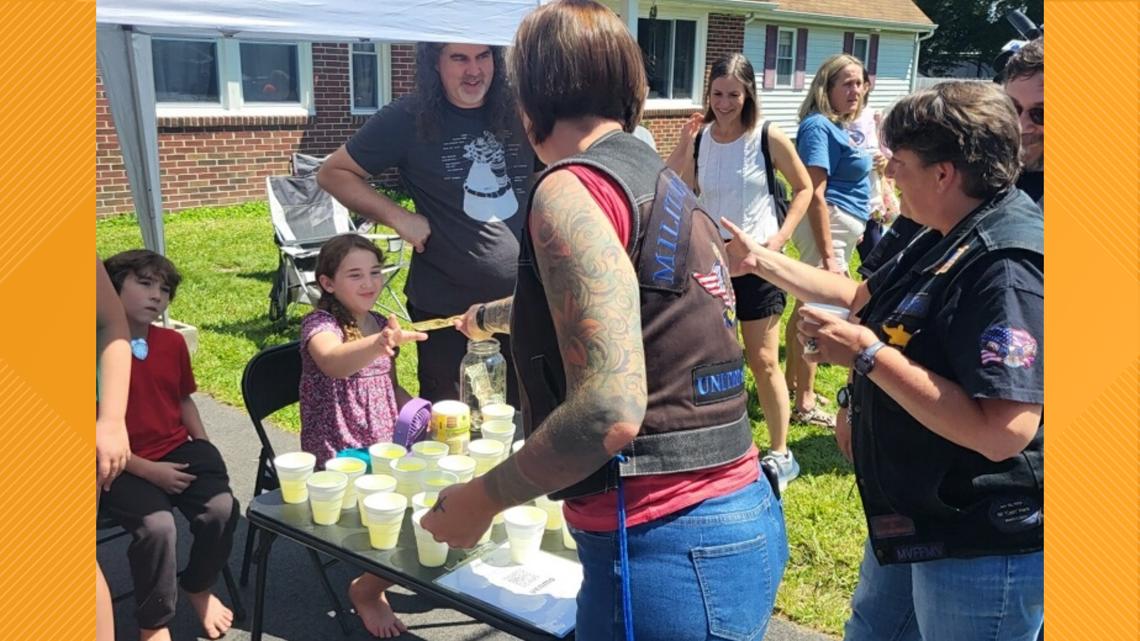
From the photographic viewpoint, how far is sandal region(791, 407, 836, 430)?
5.11 metres

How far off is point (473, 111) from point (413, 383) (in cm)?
282

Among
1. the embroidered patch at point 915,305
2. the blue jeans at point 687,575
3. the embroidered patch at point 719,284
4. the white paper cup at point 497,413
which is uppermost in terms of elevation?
the embroidered patch at point 719,284

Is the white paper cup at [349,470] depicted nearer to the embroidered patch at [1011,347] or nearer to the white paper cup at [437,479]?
the white paper cup at [437,479]

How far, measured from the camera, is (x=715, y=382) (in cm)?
157

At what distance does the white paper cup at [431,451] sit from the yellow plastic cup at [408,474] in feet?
0.14

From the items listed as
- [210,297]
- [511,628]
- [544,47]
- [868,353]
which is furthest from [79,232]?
[210,297]

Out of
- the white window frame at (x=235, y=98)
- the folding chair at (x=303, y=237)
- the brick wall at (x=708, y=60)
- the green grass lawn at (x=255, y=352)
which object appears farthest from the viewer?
the brick wall at (x=708, y=60)

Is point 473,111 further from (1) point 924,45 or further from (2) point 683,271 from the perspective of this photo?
(1) point 924,45

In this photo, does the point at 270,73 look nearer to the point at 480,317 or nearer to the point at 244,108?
the point at 244,108

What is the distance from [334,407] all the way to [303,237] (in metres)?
4.59

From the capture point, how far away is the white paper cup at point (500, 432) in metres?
2.65

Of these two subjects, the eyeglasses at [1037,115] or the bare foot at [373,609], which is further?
the bare foot at [373,609]

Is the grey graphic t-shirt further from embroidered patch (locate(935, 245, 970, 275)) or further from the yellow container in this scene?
embroidered patch (locate(935, 245, 970, 275))

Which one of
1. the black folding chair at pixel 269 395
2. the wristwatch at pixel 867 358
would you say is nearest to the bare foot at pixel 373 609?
the black folding chair at pixel 269 395
